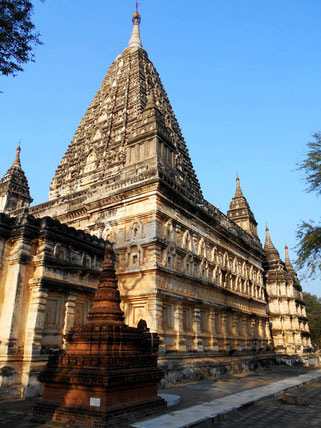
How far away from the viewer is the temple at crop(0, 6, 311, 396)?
14812mm

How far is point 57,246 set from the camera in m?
16.1

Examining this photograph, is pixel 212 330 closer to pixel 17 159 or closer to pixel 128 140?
pixel 128 140

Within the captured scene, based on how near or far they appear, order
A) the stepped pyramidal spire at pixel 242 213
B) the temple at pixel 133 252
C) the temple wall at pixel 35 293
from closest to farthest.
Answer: the temple wall at pixel 35 293 < the temple at pixel 133 252 < the stepped pyramidal spire at pixel 242 213

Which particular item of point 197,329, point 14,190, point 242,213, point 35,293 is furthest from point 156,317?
point 242,213

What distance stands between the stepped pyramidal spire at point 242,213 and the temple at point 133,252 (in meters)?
5.52

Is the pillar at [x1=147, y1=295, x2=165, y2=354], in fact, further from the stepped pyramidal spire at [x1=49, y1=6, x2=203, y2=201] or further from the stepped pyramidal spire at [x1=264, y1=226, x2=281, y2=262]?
the stepped pyramidal spire at [x1=264, y1=226, x2=281, y2=262]

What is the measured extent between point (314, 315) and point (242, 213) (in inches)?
1550

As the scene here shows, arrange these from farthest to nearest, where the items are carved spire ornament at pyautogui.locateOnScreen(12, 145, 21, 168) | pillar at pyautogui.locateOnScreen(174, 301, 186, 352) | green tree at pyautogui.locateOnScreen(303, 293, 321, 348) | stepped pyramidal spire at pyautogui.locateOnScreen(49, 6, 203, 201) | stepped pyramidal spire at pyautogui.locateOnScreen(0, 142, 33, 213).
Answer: green tree at pyautogui.locateOnScreen(303, 293, 321, 348), carved spire ornament at pyautogui.locateOnScreen(12, 145, 21, 168), stepped pyramidal spire at pyautogui.locateOnScreen(0, 142, 33, 213), stepped pyramidal spire at pyautogui.locateOnScreen(49, 6, 203, 201), pillar at pyautogui.locateOnScreen(174, 301, 186, 352)

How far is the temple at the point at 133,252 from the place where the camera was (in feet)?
48.6

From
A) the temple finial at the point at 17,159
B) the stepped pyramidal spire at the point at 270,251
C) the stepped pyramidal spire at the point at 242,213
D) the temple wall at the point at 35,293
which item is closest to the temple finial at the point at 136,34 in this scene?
the temple finial at the point at 17,159

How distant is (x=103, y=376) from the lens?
327 inches

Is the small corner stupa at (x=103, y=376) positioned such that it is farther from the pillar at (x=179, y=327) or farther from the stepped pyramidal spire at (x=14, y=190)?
the stepped pyramidal spire at (x=14, y=190)

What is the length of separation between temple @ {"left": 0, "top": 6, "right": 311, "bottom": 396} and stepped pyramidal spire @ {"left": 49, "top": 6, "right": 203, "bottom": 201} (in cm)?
13

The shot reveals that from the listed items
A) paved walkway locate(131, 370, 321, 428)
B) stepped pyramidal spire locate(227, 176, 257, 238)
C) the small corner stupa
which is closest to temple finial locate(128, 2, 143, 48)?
stepped pyramidal spire locate(227, 176, 257, 238)
